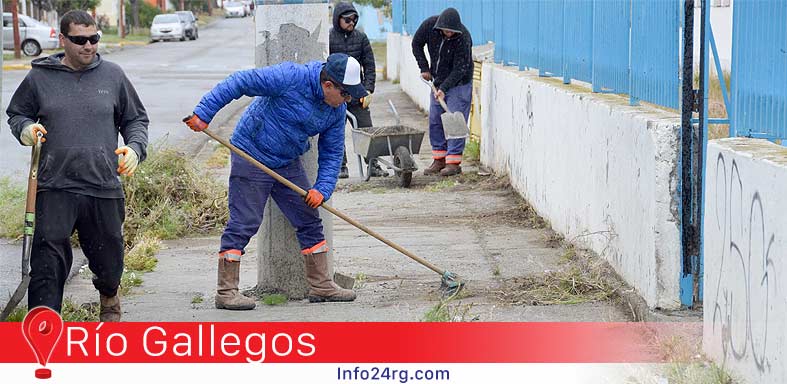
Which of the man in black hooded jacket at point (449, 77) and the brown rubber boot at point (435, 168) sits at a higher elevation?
the man in black hooded jacket at point (449, 77)

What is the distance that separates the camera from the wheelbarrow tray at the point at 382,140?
12555 millimetres

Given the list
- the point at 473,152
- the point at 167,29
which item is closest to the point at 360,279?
the point at 473,152

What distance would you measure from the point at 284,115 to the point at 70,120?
4.35 feet

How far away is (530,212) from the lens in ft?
34.9

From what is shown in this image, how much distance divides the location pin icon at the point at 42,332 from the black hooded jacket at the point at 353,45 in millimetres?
6895

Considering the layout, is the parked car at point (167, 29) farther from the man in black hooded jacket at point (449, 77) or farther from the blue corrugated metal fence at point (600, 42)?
the man in black hooded jacket at point (449, 77)

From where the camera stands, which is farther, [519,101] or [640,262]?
[519,101]

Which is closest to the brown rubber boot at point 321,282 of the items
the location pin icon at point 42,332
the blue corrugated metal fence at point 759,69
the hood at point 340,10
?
the location pin icon at point 42,332

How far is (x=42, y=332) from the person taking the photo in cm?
586

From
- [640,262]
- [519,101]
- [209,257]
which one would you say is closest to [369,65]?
[519,101]

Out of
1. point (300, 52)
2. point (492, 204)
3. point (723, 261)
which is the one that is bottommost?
point (492, 204)

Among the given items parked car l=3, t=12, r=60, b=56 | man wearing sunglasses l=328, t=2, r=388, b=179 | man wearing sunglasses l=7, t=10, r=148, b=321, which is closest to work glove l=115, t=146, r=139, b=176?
man wearing sunglasses l=7, t=10, r=148, b=321

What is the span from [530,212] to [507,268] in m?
2.16

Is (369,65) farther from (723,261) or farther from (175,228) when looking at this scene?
(723,261)
